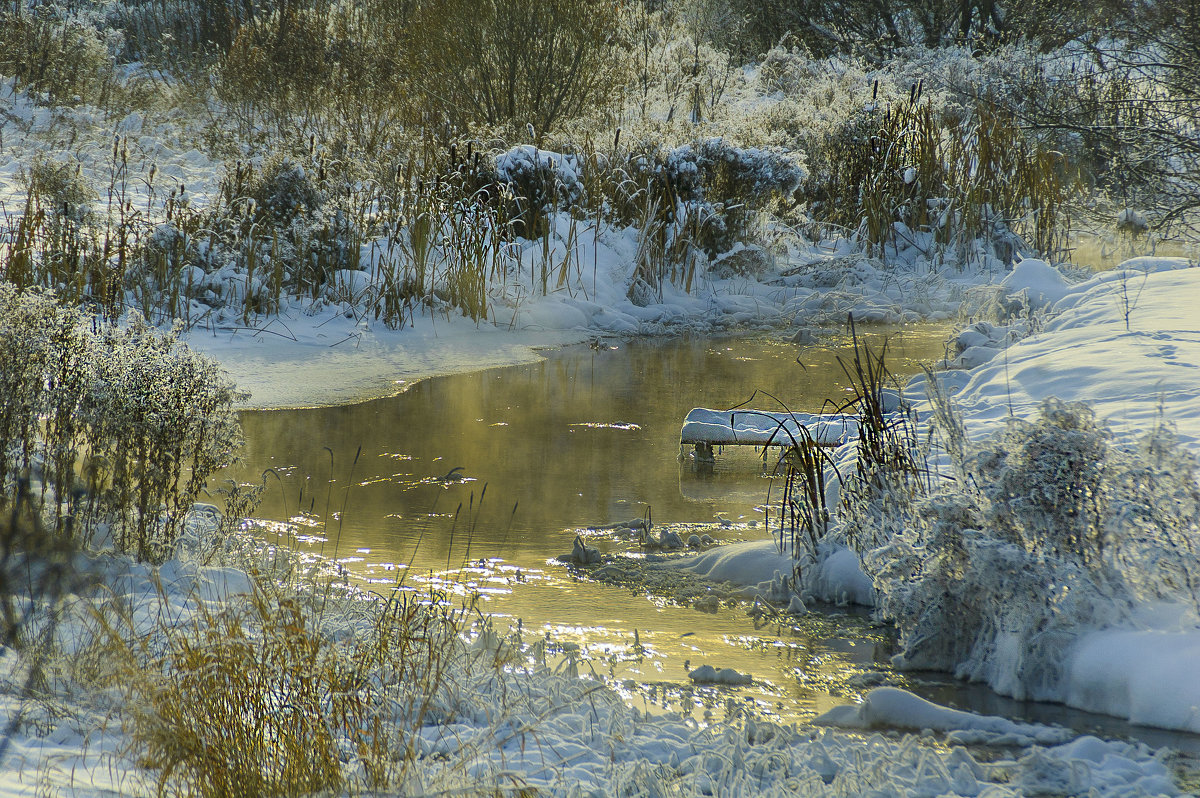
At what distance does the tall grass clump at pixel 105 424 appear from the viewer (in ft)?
10.7

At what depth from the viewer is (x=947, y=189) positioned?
9.70 metres

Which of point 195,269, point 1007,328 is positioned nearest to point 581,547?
point 1007,328

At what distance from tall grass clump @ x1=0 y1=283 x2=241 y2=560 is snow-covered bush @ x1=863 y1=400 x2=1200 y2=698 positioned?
225 centimetres

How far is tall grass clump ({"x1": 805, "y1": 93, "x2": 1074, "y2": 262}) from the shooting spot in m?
9.52

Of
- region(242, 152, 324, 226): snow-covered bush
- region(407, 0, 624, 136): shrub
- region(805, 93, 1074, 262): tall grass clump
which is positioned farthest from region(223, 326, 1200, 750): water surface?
region(407, 0, 624, 136): shrub

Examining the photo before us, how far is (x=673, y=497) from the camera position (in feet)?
14.6

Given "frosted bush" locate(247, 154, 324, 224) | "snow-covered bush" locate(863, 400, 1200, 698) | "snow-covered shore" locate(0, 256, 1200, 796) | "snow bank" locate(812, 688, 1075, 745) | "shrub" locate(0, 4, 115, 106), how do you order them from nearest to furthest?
"snow-covered shore" locate(0, 256, 1200, 796) < "snow bank" locate(812, 688, 1075, 745) < "snow-covered bush" locate(863, 400, 1200, 698) < "frosted bush" locate(247, 154, 324, 224) < "shrub" locate(0, 4, 115, 106)

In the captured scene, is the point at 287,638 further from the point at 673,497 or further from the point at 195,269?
the point at 195,269

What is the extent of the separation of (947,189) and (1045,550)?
7464 mm

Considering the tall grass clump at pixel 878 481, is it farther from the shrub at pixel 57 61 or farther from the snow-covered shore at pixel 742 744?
the shrub at pixel 57 61

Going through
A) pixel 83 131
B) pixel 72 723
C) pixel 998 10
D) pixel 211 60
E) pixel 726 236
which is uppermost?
pixel 998 10

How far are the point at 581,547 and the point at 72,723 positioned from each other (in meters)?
1.83

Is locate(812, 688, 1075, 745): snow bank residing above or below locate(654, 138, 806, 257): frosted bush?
below

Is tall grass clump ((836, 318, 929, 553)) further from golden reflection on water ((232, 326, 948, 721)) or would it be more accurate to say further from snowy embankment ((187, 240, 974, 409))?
snowy embankment ((187, 240, 974, 409))
